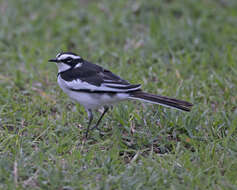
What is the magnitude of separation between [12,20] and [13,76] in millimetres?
2167

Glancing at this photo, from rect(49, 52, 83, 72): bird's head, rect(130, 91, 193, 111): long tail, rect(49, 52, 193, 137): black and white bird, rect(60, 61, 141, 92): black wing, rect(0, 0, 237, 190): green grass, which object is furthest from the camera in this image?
rect(49, 52, 83, 72): bird's head

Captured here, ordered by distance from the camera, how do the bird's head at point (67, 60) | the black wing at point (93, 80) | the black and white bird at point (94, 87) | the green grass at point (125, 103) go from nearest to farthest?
the green grass at point (125, 103) < the black and white bird at point (94, 87) < the black wing at point (93, 80) < the bird's head at point (67, 60)

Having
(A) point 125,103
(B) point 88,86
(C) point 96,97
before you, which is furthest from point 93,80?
(A) point 125,103

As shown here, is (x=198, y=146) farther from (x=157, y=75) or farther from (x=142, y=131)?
(x=157, y=75)

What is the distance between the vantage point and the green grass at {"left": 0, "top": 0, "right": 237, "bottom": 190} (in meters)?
4.28

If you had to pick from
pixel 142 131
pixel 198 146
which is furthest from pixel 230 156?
pixel 142 131

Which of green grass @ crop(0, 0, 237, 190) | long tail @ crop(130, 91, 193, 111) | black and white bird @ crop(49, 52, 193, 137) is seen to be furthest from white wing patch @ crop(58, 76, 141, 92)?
green grass @ crop(0, 0, 237, 190)

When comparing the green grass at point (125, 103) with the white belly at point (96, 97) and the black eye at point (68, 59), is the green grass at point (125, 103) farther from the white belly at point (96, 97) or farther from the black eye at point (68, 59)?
the black eye at point (68, 59)

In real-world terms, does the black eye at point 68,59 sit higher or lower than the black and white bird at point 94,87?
higher

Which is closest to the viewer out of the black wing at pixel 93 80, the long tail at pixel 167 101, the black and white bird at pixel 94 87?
the long tail at pixel 167 101

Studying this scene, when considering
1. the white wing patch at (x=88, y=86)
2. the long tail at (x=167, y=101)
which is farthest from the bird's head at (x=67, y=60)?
the long tail at (x=167, y=101)

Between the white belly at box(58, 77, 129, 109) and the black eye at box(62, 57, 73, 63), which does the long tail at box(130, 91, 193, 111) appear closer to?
the white belly at box(58, 77, 129, 109)

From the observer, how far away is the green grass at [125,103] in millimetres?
4281

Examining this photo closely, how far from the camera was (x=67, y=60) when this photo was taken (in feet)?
17.6
